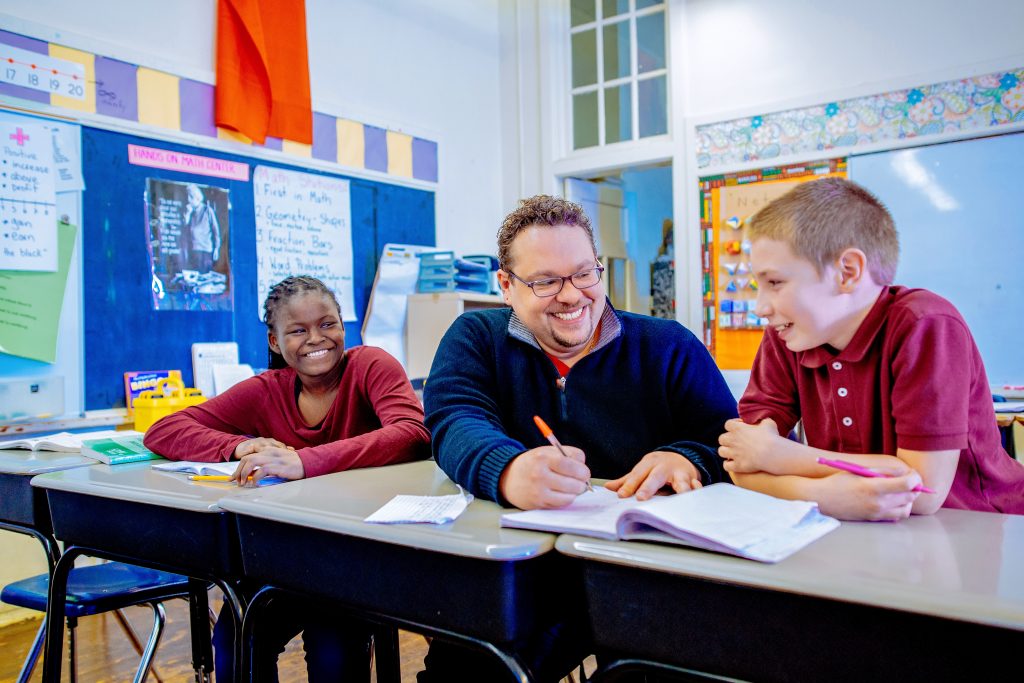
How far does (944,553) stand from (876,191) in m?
3.54

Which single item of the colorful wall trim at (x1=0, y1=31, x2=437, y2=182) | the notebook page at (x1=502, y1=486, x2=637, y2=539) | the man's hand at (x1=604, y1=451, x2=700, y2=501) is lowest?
the notebook page at (x1=502, y1=486, x2=637, y2=539)

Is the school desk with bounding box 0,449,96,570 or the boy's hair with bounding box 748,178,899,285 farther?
the school desk with bounding box 0,449,96,570

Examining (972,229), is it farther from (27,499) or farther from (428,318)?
(27,499)

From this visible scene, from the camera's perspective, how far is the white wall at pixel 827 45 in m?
3.73

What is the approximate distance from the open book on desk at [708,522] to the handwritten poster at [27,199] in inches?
104

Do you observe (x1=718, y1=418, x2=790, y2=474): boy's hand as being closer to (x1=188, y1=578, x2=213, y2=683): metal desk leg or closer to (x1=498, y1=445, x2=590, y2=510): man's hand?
(x1=498, y1=445, x2=590, y2=510): man's hand

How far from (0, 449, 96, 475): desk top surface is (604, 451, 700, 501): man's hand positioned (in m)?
1.23

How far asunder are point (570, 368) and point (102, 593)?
1147mm

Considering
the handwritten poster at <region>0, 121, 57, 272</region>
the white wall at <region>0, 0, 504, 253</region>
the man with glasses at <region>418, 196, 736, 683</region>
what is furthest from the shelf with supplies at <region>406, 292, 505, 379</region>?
the man with glasses at <region>418, 196, 736, 683</region>

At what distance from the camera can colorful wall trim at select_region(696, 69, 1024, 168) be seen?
3.67 metres

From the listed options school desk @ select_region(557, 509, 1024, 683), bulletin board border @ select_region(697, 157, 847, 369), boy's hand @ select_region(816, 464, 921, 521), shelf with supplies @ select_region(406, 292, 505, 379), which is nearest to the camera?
school desk @ select_region(557, 509, 1024, 683)

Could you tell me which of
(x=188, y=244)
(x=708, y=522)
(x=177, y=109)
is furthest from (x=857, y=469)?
(x=177, y=109)

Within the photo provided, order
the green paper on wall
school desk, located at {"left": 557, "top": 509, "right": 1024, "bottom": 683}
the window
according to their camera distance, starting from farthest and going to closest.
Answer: the window, the green paper on wall, school desk, located at {"left": 557, "top": 509, "right": 1024, "bottom": 683}

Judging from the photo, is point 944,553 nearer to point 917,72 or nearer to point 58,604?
point 58,604
